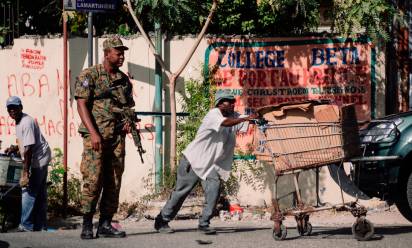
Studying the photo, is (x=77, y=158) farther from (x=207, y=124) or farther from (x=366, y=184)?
(x=366, y=184)

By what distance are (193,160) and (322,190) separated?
9.49 feet

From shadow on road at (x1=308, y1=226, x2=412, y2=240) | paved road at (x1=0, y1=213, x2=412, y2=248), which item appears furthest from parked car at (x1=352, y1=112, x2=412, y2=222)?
paved road at (x1=0, y1=213, x2=412, y2=248)

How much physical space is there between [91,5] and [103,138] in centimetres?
317

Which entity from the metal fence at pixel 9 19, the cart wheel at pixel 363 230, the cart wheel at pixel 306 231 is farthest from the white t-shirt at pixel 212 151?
the metal fence at pixel 9 19

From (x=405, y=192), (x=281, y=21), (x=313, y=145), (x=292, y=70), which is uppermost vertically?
(x=281, y=21)

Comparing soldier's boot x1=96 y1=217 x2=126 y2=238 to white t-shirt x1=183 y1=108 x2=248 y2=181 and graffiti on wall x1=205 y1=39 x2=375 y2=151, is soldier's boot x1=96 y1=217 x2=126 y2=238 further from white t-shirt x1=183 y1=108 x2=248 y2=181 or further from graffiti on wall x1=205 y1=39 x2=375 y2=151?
graffiti on wall x1=205 y1=39 x2=375 y2=151

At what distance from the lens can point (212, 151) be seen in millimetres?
9141

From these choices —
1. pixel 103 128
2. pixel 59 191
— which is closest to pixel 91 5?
pixel 59 191

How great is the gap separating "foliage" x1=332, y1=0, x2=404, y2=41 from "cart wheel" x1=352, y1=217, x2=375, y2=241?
10.6 ft

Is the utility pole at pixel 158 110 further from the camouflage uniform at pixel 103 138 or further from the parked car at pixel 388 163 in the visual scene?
the parked car at pixel 388 163

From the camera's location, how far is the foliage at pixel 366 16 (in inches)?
420

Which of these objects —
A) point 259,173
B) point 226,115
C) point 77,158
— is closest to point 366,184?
point 226,115

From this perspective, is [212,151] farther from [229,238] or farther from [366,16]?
[366,16]

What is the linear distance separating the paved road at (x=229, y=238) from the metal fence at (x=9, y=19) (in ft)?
16.6
